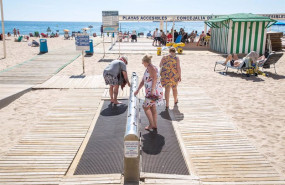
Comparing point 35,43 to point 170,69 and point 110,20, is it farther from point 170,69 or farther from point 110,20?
point 170,69

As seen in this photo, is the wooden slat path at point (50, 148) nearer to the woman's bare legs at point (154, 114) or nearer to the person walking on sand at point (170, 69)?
the woman's bare legs at point (154, 114)

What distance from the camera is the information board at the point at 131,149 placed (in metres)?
3.20

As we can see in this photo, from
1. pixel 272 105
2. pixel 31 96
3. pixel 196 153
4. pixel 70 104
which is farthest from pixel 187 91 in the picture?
pixel 31 96

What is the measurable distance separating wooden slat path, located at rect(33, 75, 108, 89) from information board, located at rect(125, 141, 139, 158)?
17.7 feet

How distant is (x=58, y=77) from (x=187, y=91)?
4931 mm

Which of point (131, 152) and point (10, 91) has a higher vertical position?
point (131, 152)

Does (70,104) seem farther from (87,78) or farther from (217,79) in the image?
(217,79)

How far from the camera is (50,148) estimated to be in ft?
14.4

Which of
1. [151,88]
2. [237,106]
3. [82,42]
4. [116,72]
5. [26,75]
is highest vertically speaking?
[82,42]

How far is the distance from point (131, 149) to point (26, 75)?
8.54 metres

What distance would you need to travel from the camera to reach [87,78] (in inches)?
387

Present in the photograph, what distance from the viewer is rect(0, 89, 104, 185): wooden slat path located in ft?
11.9

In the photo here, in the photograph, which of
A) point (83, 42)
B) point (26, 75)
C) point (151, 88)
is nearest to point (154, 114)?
point (151, 88)

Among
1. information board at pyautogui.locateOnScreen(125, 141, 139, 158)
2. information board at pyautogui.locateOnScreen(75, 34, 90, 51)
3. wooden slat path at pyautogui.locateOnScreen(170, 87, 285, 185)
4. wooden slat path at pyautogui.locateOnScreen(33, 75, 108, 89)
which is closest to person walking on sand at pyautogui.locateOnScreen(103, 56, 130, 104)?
wooden slat path at pyautogui.locateOnScreen(170, 87, 285, 185)
